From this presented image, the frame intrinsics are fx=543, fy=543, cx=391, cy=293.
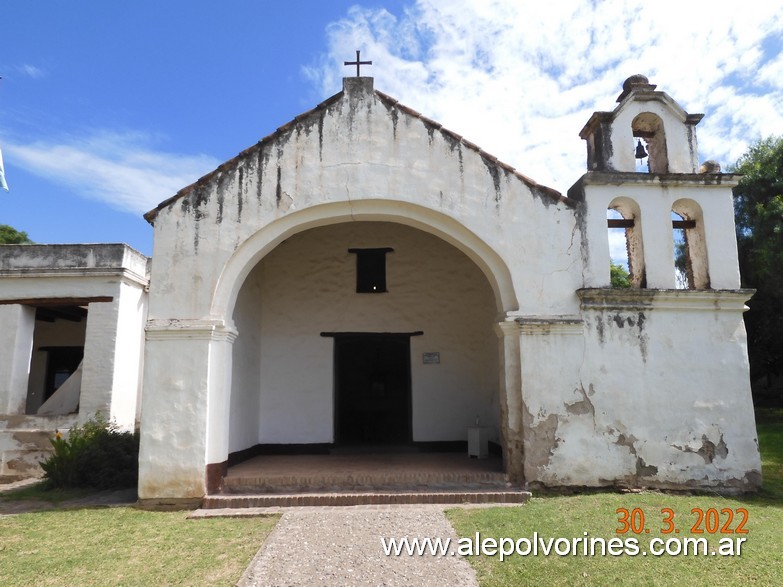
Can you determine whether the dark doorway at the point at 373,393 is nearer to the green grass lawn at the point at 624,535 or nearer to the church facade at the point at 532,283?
the church facade at the point at 532,283

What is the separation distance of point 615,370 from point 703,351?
4.18 feet

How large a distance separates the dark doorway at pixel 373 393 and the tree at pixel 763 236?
10.2m

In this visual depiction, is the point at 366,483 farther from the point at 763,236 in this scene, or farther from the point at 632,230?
the point at 763,236

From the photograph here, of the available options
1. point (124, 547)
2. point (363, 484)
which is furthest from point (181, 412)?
point (363, 484)

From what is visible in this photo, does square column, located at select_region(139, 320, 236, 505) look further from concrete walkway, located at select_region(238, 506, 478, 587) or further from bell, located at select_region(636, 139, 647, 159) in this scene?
bell, located at select_region(636, 139, 647, 159)

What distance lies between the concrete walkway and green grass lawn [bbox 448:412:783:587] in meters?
0.29

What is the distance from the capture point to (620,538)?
5270 millimetres

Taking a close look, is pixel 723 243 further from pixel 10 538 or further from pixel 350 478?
pixel 10 538

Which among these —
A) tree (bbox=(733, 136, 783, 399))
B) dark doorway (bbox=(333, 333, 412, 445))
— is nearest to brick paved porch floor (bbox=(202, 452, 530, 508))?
dark doorway (bbox=(333, 333, 412, 445))

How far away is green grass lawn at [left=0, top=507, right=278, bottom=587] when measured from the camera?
4625mm

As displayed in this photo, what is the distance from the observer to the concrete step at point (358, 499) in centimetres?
671

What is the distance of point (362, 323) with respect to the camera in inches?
391

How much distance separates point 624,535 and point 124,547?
4925mm

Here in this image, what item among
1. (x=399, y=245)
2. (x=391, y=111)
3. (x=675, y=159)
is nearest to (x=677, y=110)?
(x=675, y=159)
